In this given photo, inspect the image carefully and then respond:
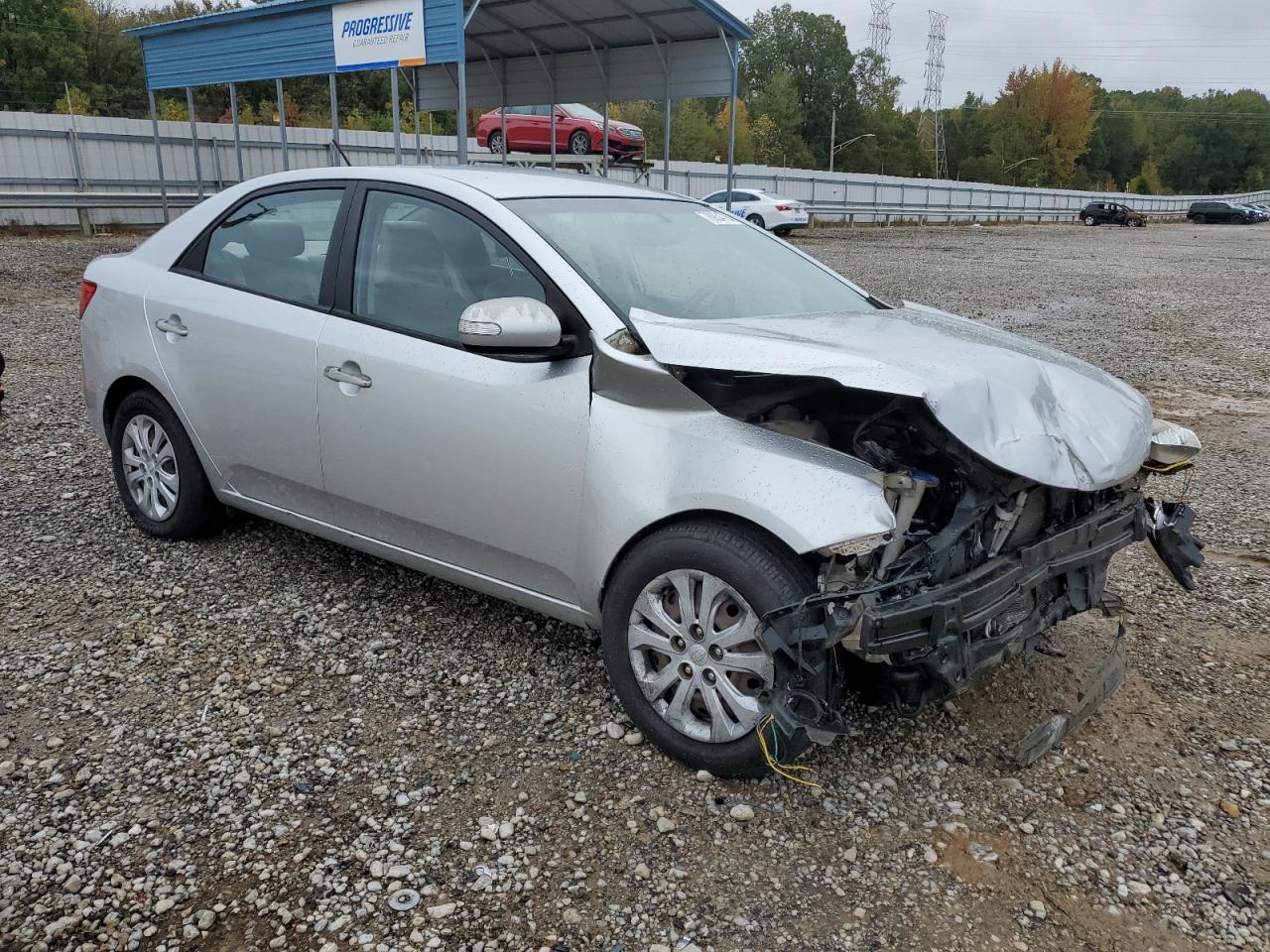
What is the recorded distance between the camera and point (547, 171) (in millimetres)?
4246

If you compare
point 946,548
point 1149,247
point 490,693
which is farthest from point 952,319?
point 1149,247

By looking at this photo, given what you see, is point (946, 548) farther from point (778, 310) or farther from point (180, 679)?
point (180, 679)

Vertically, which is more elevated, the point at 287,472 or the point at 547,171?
the point at 547,171

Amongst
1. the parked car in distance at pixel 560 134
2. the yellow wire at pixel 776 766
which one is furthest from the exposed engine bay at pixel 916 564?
the parked car in distance at pixel 560 134

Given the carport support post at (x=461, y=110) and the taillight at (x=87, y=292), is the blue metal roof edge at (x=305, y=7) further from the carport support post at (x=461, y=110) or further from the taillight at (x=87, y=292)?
the taillight at (x=87, y=292)

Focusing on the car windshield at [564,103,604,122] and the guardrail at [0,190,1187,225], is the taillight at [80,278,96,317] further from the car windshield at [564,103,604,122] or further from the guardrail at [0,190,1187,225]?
the car windshield at [564,103,604,122]

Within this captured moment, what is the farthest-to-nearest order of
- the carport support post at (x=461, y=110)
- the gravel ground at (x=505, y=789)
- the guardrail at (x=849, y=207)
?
the guardrail at (x=849, y=207) < the carport support post at (x=461, y=110) < the gravel ground at (x=505, y=789)

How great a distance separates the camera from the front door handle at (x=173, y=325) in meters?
4.20

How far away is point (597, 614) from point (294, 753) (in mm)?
1021

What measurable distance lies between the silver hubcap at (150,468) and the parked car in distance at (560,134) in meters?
19.9

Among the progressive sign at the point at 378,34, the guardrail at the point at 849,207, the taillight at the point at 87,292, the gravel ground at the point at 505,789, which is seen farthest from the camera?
the guardrail at the point at 849,207

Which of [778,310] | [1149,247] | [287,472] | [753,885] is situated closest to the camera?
[753,885]

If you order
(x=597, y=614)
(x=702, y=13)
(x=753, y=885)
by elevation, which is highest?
(x=702, y=13)

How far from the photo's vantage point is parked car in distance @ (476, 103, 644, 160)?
23.3 meters
